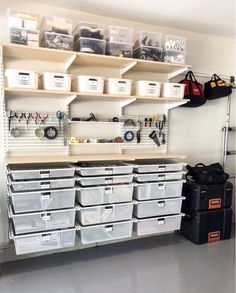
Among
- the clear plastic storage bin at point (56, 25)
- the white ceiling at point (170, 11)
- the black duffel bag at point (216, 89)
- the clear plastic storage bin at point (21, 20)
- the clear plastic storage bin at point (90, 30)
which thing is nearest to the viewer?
the clear plastic storage bin at point (21, 20)

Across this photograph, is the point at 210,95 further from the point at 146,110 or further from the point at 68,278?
the point at 68,278

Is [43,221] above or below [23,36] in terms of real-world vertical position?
below

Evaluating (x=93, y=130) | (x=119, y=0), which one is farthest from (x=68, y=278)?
(x=119, y=0)

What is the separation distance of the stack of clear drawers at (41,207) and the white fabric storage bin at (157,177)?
677mm

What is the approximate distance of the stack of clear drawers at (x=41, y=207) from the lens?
7.53 ft

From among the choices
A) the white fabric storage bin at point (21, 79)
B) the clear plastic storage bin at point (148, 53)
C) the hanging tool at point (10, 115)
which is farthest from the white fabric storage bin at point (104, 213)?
the clear plastic storage bin at point (148, 53)

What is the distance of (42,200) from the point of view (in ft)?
7.68

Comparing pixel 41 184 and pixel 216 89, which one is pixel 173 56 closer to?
pixel 216 89

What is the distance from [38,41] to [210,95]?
6.87 feet

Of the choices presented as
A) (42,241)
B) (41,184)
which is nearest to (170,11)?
(41,184)

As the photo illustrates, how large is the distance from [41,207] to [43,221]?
0.13 m

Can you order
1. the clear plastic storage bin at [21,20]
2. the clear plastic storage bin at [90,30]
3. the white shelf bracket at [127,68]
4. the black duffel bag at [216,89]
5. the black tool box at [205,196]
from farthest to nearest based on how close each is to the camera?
the black duffel bag at [216,89] → the black tool box at [205,196] → the white shelf bracket at [127,68] → the clear plastic storage bin at [90,30] → the clear plastic storage bin at [21,20]

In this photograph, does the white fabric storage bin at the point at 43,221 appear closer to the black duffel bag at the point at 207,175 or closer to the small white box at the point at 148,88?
the small white box at the point at 148,88

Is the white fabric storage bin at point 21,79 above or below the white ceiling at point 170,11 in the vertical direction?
below
